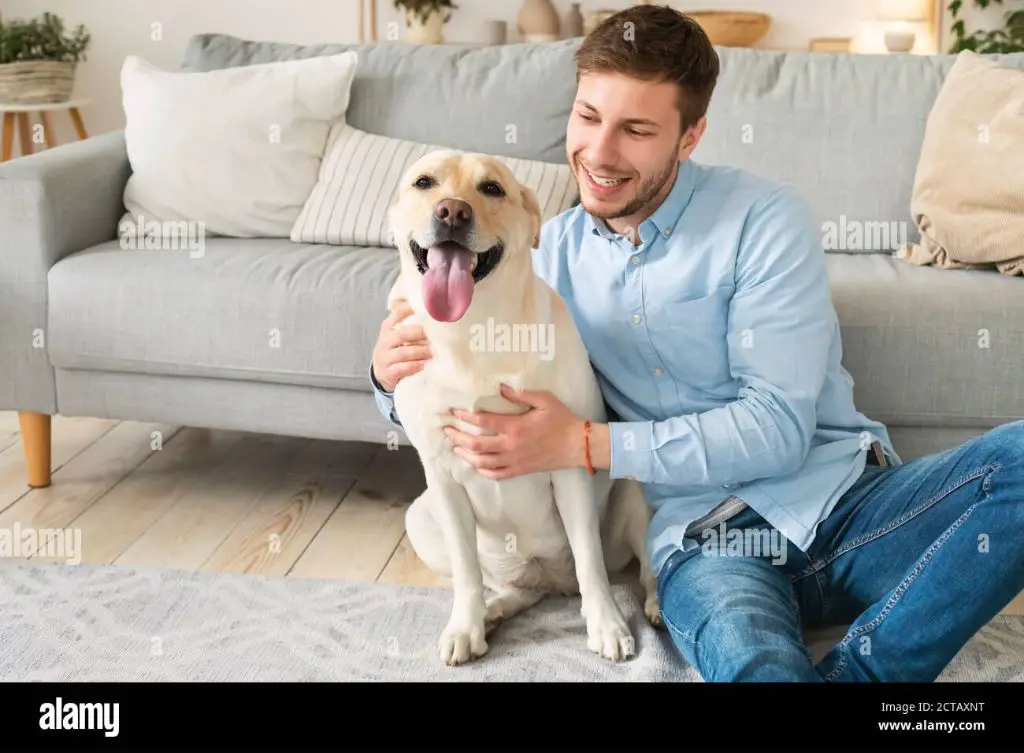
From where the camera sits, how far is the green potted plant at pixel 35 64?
390 cm

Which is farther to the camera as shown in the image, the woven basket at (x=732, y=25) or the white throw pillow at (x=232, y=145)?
the woven basket at (x=732, y=25)

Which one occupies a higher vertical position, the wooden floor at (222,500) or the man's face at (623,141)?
the man's face at (623,141)

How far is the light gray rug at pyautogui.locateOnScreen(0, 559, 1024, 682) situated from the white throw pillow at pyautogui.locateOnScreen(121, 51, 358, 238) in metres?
0.93

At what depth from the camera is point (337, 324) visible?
2248 millimetres

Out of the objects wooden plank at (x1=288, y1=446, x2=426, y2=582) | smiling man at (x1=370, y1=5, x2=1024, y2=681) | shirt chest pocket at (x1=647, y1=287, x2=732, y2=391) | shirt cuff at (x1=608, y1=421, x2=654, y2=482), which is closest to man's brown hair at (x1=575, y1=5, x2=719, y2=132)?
smiling man at (x1=370, y1=5, x2=1024, y2=681)

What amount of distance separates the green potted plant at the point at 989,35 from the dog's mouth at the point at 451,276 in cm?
332

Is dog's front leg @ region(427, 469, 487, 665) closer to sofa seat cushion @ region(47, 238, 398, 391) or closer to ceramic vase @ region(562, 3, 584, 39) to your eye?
sofa seat cushion @ region(47, 238, 398, 391)

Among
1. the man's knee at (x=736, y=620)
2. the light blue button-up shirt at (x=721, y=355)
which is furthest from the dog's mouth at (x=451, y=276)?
the man's knee at (x=736, y=620)

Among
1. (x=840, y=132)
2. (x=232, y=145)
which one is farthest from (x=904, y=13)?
(x=232, y=145)

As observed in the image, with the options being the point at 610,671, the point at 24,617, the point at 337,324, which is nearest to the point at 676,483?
the point at 610,671

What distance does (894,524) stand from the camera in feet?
5.14

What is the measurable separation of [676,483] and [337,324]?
0.89m

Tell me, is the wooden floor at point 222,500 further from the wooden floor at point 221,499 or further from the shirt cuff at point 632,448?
the shirt cuff at point 632,448
